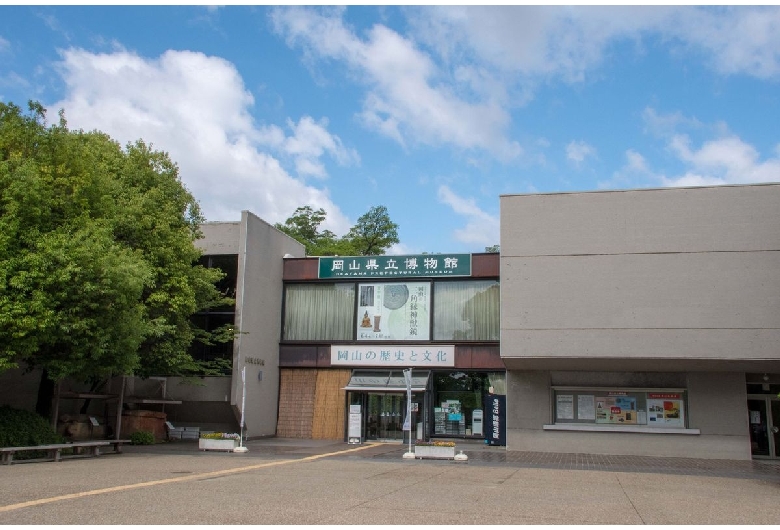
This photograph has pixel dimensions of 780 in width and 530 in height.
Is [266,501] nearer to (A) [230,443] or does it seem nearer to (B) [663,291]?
(A) [230,443]

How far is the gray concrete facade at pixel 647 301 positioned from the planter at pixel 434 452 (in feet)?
12.9

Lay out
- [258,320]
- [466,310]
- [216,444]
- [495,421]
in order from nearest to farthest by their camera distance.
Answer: [216,444], [495,421], [258,320], [466,310]

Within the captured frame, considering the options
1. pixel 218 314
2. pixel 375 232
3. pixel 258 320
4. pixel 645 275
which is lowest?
pixel 258 320

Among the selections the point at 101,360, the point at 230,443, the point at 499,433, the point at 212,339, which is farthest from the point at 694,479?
the point at 212,339

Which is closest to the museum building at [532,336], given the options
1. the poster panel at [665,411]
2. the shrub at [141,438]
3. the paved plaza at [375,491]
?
the poster panel at [665,411]

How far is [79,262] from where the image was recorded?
17.0 metres

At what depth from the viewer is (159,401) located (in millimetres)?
26047

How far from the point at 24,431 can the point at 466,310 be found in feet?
52.2

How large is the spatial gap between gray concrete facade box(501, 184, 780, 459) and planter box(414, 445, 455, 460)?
3.92 metres

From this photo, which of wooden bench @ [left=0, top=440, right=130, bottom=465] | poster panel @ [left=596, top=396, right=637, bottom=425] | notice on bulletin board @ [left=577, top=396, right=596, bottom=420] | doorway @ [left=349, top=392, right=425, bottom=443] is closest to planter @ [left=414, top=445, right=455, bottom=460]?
notice on bulletin board @ [left=577, top=396, right=596, bottom=420]

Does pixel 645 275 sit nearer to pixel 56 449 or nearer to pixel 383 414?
pixel 383 414

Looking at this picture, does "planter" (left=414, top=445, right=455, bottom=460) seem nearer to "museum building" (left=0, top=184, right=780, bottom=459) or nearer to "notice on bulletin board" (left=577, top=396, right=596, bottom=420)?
"museum building" (left=0, top=184, right=780, bottom=459)

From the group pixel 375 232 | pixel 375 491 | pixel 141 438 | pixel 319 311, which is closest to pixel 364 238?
pixel 375 232

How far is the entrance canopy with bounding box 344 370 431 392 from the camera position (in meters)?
26.9
